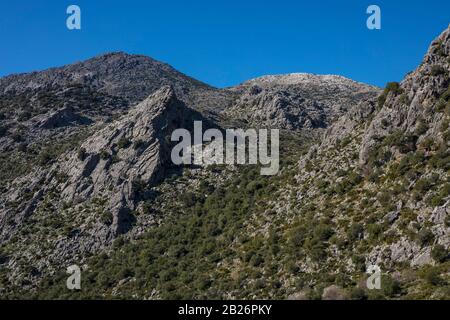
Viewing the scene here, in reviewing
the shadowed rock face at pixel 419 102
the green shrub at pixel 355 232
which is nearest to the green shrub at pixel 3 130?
the shadowed rock face at pixel 419 102

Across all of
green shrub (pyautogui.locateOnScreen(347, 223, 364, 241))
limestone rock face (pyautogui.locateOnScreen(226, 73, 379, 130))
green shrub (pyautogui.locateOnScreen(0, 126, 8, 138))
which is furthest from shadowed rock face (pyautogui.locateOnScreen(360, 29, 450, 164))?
green shrub (pyautogui.locateOnScreen(0, 126, 8, 138))

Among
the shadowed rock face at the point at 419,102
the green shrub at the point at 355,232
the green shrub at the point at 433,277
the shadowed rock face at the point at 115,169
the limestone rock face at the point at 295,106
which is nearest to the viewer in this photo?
the green shrub at the point at 433,277

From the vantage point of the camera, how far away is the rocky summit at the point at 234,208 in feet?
142

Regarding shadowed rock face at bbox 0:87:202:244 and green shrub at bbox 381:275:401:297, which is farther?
shadowed rock face at bbox 0:87:202:244

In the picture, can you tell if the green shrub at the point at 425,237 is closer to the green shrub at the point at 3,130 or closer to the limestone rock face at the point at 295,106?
the limestone rock face at the point at 295,106

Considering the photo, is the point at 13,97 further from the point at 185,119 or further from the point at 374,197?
the point at 374,197

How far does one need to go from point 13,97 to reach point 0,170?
55.1 m

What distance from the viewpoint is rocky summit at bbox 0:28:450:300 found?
142 feet

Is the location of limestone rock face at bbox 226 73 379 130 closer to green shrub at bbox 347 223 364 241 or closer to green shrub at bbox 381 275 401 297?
green shrub at bbox 347 223 364 241

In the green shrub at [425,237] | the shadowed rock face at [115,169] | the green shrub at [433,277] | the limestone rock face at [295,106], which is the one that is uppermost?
the limestone rock face at [295,106]

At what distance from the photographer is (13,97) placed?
141875mm

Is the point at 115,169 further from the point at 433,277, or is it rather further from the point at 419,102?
the point at 433,277

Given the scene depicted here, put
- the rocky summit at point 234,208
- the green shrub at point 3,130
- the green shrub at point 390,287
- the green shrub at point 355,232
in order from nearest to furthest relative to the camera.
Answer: the green shrub at point 390,287 < the rocky summit at point 234,208 < the green shrub at point 355,232 < the green shrub at point 3,130

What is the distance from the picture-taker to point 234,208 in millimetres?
68562
